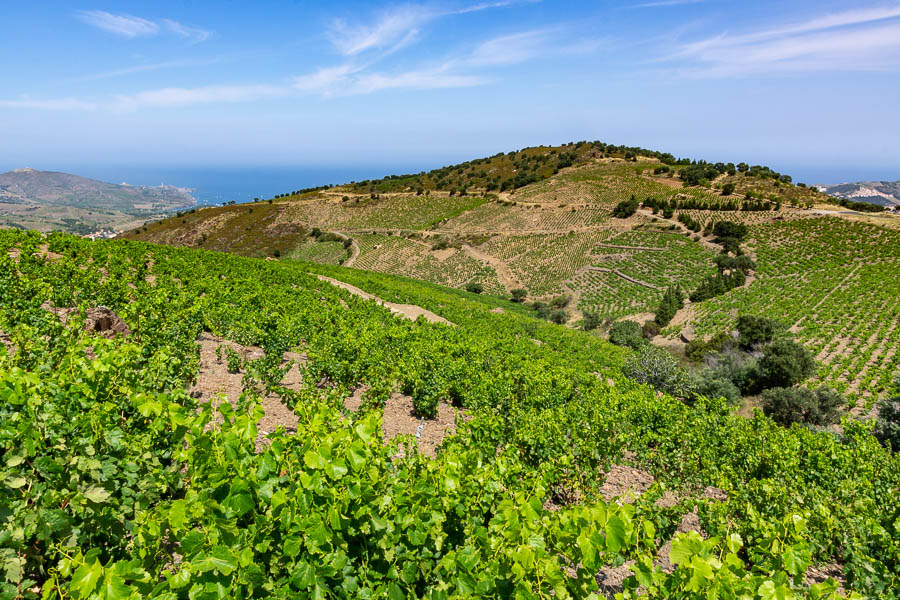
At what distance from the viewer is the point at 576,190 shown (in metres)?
98.2

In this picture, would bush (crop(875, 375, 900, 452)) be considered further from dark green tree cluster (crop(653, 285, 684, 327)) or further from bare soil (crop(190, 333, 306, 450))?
dark green tree cluster (crop(653, 285, 684, 327))

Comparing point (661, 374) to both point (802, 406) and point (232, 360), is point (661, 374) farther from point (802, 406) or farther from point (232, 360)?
point (232, 360)

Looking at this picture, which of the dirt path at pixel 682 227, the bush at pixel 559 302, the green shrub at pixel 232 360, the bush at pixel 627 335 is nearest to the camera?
the green shrub at pixel 232 360

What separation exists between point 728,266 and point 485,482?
63.0 meters

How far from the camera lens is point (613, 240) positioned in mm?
72000

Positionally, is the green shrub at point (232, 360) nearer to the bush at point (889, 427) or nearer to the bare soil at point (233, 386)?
→ the bare soil at point (233, 386)

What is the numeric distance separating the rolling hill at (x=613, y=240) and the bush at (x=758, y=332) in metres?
2.32

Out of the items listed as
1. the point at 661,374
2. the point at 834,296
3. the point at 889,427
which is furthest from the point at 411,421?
the point at 834,296

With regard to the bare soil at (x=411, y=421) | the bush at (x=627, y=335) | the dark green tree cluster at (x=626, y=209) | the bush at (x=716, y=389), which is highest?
the dark green tree cluster at (x=626, y=209)

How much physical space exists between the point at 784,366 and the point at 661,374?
8164 mm

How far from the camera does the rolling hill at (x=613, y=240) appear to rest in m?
40.3

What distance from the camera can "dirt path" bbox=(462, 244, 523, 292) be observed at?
6612 centimetres

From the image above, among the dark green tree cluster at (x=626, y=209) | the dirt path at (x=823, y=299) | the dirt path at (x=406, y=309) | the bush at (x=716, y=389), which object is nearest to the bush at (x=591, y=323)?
the dirt path at (x=823, y=299)

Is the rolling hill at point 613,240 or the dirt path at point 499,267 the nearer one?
the rolling hill at point 613,240
